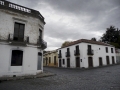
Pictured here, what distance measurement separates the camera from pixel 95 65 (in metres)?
23.8

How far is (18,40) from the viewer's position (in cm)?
1147

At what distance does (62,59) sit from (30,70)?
18358 mm

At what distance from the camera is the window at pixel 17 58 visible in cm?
1112

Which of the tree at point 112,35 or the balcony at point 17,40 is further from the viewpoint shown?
the tree at point 112,35

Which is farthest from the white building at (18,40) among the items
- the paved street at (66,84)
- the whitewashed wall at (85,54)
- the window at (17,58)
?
the whitewashed wall at (85,54)

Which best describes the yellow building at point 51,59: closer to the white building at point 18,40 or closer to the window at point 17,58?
the white building at point 18,40

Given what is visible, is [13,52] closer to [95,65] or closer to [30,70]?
[30,70]

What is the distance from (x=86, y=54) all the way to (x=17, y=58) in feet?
51.0

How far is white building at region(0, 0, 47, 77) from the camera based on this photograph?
10734 millimetres

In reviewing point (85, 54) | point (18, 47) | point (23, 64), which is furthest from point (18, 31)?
point (85, 54)

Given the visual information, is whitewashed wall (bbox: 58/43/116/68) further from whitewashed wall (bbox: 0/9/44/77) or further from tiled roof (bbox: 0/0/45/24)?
tiled roof (bbox: 0/0/45/24)

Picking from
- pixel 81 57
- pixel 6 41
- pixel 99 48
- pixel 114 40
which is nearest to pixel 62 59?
pixel 81 57

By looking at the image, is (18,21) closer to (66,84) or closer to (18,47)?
(18,47)

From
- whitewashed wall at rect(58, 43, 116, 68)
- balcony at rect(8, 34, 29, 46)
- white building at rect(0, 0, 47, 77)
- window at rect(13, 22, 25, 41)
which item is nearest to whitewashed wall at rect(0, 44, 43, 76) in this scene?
white building at rect(0, 0, 47, 77)
